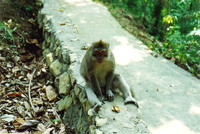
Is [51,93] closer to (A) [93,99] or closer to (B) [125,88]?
(A) [93,99]

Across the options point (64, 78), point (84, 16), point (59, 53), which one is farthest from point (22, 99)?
point (84, 16)

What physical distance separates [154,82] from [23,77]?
11.3 ft

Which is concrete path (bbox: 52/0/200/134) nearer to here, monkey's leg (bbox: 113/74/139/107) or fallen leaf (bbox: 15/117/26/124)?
monkey's leg (bbox: 113/74/139/107)

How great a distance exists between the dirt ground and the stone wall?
31 cm

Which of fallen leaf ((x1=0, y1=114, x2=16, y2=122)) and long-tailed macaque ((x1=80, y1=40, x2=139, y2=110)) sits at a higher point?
long-tailed macaque ((x1=80, y1=40, x2=139, y2=110))

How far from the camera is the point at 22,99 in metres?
4.83

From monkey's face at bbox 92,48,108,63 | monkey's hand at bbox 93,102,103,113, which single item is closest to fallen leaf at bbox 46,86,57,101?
monkey's hand at bbox 93,102,103,113

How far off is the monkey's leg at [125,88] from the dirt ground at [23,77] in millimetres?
1459

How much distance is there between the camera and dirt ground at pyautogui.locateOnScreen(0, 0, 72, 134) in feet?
13.7

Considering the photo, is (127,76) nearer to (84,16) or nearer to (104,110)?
(104,110)

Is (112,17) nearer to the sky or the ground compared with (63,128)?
nearer to the sky

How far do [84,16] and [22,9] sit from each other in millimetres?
2473

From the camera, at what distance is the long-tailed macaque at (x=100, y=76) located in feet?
10.1

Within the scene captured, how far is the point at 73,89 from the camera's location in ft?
14.6
